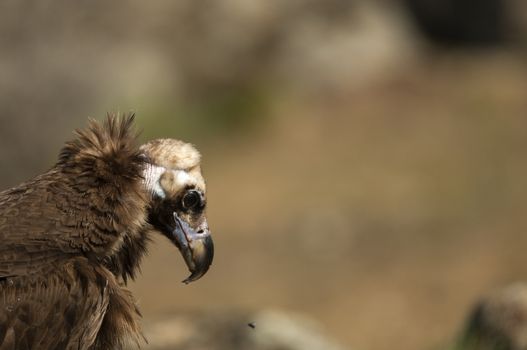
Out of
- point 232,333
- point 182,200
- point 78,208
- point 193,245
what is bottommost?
point 78,208

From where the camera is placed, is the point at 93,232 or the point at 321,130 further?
the point at 321,130

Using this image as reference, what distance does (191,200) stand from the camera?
482cm

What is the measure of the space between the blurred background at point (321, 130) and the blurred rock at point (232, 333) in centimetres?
398

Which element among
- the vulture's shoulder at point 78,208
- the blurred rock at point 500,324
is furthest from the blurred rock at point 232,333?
the vulture's shoulder at point 78,208

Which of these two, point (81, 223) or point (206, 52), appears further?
point (206, 52)

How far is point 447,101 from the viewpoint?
16.9 metres

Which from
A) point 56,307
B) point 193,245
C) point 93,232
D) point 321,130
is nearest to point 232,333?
point 193,245

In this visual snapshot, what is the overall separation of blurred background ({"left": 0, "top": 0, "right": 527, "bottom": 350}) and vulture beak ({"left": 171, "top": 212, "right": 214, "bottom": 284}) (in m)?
6.35

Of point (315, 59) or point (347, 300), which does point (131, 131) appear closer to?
point (347, 300)

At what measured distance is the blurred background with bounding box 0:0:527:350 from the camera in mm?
13031

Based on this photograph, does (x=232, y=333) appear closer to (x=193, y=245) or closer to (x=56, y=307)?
(x=193, y=245)

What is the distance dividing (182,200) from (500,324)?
2.23 m

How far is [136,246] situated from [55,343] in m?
0.53

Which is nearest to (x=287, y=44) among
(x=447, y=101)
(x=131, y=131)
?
(x=447, y=101)
